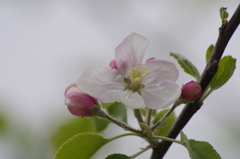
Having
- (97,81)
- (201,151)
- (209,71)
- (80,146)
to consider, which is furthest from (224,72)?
(80,146)

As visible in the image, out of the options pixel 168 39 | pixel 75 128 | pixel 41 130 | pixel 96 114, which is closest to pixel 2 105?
pixel 41 130

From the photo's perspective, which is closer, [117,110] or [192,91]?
[192,91]

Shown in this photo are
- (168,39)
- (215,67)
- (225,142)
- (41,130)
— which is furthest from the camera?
(168,39)

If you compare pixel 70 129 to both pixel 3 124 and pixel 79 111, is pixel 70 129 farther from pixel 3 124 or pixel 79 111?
pixel 79 111

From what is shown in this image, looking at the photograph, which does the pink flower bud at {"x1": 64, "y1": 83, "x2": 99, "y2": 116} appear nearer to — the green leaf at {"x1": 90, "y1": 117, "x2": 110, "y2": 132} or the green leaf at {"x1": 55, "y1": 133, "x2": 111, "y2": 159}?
the green leaf at {"x1": 55, "y1": 133, "x2": 111, "y2": 159}

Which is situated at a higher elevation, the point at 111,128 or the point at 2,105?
the point at 2,105

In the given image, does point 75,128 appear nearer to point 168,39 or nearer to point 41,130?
point 41,130
